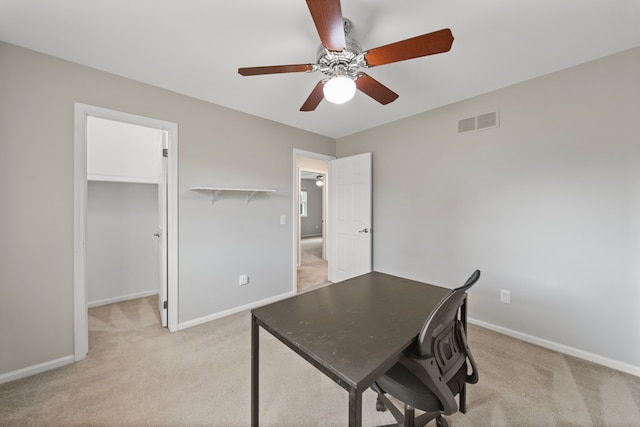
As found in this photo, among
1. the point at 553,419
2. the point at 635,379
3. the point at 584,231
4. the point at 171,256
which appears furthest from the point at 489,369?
the point at 171,256

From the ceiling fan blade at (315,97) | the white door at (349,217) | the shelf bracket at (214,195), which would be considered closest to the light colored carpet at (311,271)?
the white door at (349,217)

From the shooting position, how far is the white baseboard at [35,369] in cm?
172

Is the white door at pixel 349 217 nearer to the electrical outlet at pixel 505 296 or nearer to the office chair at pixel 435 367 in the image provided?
the electrical outlet at pixel 505 296

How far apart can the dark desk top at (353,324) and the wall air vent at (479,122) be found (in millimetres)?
1890

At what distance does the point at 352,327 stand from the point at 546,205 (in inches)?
88.2

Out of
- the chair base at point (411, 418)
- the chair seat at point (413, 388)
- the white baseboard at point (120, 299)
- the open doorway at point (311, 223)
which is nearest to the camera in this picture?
the chair seat at point (413, 388)

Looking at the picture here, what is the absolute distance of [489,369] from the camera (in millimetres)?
1845

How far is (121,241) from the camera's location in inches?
124

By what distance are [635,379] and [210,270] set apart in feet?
12.1

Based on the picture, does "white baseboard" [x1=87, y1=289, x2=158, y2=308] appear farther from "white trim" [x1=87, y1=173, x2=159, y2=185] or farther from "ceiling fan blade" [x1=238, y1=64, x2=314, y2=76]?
"ceiling fan blade" [x1=238, y1=64, x2=314, y2=76]

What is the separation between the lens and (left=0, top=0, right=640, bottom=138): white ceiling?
1.42 meters

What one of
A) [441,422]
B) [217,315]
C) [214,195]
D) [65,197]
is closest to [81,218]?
[65,197]

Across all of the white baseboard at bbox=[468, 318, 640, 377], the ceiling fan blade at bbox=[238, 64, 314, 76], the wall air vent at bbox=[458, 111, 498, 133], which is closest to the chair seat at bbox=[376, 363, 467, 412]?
the white baseboard at bbox=[468, 318, 640, 377]

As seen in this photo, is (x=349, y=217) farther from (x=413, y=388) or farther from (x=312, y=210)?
(x=312, y=210)
